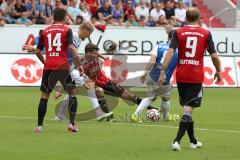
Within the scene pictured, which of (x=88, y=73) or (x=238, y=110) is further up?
(x=88, y=73)

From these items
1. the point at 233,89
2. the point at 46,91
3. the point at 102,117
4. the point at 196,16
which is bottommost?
the point at 233,89

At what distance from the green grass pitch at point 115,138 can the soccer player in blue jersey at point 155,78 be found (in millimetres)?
484

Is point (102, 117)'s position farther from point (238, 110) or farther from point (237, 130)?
point (238, 110)

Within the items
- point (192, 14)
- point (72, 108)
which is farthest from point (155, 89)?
point (192, 14)

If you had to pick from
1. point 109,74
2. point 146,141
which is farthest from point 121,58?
point 146,141

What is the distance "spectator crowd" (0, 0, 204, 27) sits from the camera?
104 ft

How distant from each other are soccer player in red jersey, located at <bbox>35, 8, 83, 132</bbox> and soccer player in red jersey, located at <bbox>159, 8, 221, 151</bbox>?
273 centimetres

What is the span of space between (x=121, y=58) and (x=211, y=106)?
23.2 feet

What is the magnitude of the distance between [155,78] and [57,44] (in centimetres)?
328

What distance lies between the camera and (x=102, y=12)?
33531mm

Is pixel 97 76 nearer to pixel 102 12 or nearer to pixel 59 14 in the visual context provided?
pixel 59 14

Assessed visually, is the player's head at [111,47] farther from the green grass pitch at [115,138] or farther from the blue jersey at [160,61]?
the blue jersey at [160,61]

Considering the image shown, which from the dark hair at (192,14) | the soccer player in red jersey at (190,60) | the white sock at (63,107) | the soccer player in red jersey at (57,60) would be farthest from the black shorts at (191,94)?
the white sock at (63,107)

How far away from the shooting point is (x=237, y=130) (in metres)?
15.7
